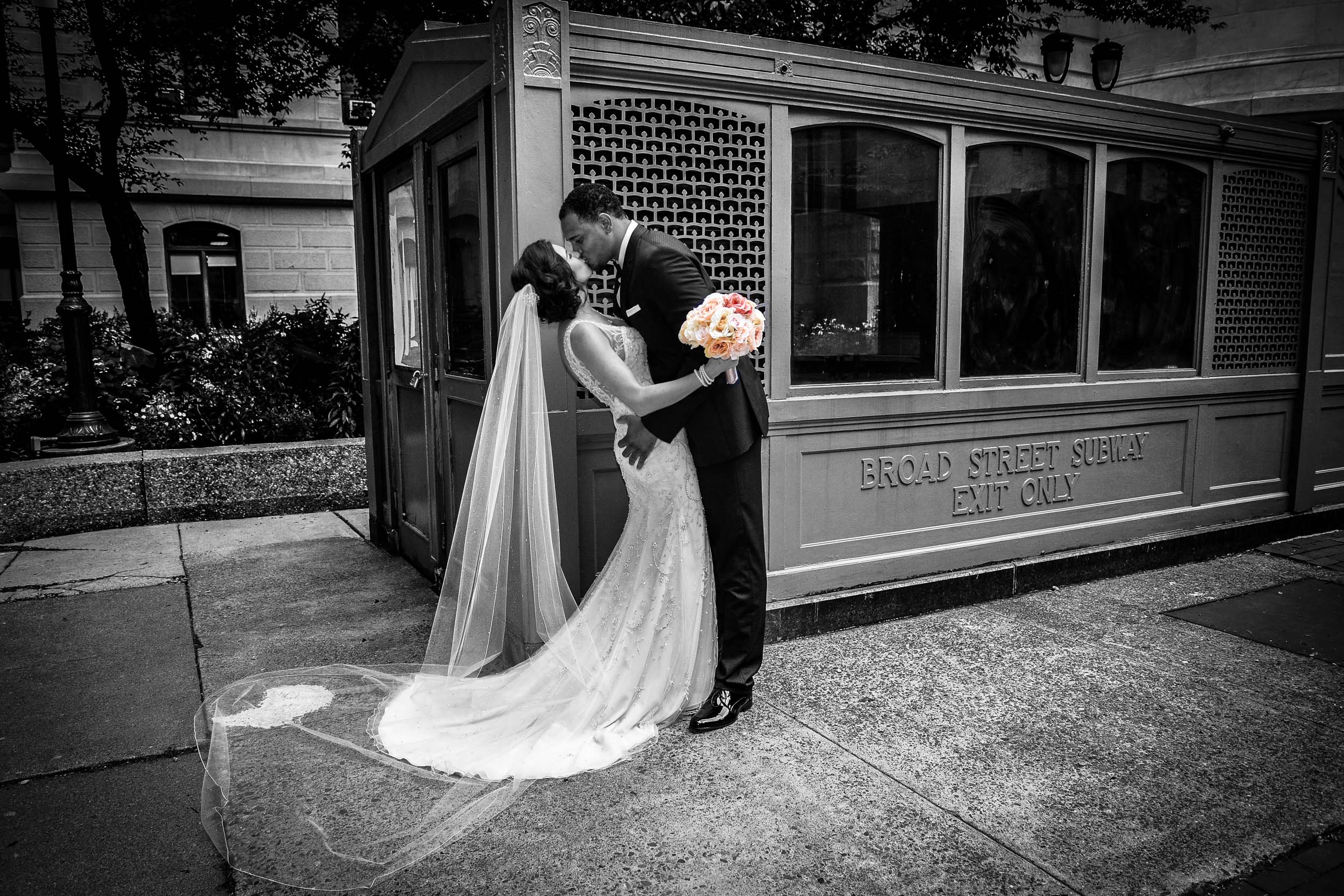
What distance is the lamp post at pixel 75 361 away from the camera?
7.68m

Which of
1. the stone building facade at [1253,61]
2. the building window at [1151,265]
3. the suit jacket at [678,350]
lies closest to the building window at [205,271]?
the suit jacket at [678,350]

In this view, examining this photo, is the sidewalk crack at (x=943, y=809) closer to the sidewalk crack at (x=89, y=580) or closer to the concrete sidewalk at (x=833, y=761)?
the concrete sidewalk at (x=833, y=761)

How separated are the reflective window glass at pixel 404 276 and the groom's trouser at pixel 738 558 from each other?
2.73 m

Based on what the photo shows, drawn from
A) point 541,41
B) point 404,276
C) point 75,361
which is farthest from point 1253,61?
point 75,361

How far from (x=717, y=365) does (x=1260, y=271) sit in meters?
5.53

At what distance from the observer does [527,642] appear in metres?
4.13

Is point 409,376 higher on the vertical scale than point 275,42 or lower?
lower

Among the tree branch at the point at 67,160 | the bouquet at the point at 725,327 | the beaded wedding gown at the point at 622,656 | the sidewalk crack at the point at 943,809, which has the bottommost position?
the sidewalk crack at the point at 943,809

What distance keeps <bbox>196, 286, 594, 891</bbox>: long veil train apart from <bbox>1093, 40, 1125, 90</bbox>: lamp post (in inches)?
358

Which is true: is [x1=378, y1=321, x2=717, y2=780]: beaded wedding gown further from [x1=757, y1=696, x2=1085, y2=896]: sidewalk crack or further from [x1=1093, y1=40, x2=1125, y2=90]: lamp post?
[x1=1093, y1=40, x2=1125, y2=90]: lamp post

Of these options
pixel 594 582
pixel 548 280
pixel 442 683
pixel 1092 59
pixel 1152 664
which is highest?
pixel 1092 59

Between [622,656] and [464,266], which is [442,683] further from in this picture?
[464,266]

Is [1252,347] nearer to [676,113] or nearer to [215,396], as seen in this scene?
[676,113]

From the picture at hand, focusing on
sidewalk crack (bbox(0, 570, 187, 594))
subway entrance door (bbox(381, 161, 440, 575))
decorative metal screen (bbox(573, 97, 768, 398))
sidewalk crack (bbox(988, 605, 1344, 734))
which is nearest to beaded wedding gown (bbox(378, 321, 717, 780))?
decorative metal screen (bbox(573, 97, 768, 398))
